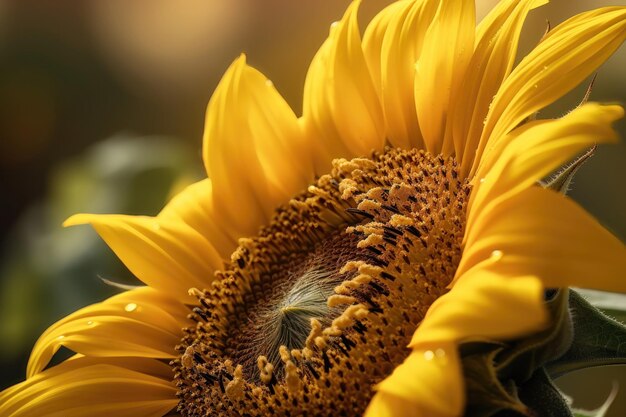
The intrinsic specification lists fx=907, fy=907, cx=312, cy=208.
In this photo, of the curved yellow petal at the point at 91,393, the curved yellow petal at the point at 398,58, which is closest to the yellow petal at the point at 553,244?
the curved yellow petal at the point at 398,58

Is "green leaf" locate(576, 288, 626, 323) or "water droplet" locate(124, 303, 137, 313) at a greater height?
"water droplet" locate(124, 303, 137, 313)

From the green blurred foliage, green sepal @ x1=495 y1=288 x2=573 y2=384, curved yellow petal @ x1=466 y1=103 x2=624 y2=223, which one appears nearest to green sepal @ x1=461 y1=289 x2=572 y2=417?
green sepal @ x1=495 y1=288 x2=573 y2=384

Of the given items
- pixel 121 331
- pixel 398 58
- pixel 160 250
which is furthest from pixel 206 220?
pixel 398 58

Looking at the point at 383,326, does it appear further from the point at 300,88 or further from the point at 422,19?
the point at 300,88

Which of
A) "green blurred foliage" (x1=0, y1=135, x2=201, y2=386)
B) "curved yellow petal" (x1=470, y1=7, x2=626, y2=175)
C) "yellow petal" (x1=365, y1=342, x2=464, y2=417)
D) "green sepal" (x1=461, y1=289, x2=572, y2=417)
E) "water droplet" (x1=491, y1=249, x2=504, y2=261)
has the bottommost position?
"green sepal" (x1=461, y1=289, x2=572, y2=417)

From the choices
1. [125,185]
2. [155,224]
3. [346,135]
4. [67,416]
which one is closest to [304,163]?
[346,135]

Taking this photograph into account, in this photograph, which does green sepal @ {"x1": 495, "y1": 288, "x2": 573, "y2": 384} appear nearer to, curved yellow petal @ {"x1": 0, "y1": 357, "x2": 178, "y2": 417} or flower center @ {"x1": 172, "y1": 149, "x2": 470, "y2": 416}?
flower center @ {"x1": 172, "y1": 149, "x2": 470, "y2": 416}

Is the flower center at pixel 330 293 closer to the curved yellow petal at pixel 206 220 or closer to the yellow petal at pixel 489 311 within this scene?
the curved yellow petal at pixel 206 220

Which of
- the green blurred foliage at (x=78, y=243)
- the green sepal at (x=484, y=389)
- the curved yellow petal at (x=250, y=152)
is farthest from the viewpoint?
the green blurred foliage at (x=78, y=243)
